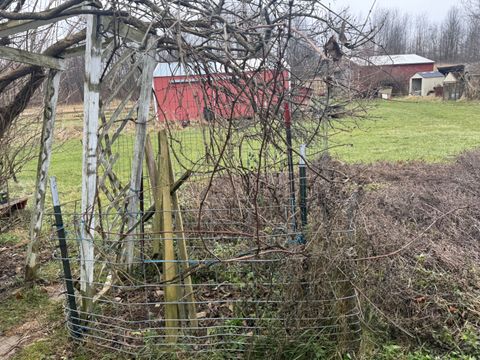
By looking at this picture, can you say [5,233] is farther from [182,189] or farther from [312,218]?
[312,218]

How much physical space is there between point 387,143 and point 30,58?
42.7ft

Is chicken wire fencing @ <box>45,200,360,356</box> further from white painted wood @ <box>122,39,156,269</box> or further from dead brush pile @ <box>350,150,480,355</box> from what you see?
white painted wood @ <box>122,39,156,269</box>

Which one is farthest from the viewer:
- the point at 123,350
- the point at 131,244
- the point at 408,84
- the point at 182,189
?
the point at 408,84

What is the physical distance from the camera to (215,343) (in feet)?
10.6

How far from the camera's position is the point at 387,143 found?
14.8 m

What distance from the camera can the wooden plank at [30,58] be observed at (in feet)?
12.4

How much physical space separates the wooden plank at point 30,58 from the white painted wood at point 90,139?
938mm

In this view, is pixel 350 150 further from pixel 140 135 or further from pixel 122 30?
pixel 122 30

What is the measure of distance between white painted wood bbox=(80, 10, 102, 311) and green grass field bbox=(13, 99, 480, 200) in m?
3.19

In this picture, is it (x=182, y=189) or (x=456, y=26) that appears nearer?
(x=182, y=189)

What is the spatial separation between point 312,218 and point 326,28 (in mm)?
1890

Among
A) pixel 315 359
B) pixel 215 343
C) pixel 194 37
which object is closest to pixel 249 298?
pixel 215 343

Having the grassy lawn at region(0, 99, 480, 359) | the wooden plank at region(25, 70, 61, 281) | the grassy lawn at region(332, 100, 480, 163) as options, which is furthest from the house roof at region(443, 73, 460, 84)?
the wooden plank at region(25, 70, 61, 281)

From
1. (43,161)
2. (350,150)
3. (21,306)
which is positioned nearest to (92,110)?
(43,161)
